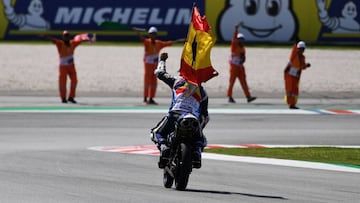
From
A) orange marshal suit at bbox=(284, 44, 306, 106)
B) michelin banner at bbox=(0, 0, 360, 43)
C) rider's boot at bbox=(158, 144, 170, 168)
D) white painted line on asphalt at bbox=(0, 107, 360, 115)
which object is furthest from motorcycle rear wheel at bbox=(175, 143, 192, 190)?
michelin banner at bbox=(0, 0, 360, 43)

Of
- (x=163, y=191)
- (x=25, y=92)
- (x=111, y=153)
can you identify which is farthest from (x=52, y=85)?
(x=163, y=191)

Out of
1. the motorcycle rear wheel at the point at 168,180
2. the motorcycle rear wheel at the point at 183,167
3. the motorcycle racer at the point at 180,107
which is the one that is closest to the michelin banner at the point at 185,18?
the motorcycle racer at the point at 180,107

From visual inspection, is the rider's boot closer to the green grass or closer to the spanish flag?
the spanish flag

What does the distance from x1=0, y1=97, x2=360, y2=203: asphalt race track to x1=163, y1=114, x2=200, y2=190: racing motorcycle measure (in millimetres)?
200

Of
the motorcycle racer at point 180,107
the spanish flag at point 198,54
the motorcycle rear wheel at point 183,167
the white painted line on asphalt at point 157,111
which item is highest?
the spanish flag at point 198,54

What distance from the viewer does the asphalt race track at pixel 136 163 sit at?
41.9 ft

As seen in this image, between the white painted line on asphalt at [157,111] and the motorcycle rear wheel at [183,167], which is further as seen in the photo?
the white painted line on asphalt at [157,111]

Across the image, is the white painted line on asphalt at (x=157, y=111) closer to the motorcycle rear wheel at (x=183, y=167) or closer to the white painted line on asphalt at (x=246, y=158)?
the white painted line on asphalt at (x=246, y=158)

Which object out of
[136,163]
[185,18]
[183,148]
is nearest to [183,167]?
[183,148]

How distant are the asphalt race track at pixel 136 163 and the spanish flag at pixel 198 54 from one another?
134 cm

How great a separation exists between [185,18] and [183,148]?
3120 centimetres

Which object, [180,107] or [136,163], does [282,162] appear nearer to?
[136,163]

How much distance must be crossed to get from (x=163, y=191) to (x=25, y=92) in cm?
1809

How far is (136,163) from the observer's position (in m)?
16.2
